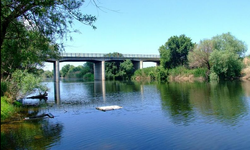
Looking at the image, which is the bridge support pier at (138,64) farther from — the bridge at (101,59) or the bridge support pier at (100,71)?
the bridge support pier at (100,71)

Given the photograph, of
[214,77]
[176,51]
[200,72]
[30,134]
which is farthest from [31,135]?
[176,51]

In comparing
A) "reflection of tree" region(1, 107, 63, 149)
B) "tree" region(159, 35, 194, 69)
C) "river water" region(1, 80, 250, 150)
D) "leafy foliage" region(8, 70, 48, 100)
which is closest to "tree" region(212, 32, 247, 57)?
"tree" region(159, 35, 194, 69)

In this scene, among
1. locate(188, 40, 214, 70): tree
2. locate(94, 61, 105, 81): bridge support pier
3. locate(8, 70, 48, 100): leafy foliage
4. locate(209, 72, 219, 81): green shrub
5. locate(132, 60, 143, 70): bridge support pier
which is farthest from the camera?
locate(132, 60, 143, 70): bridge support pier

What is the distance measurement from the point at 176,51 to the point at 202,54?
16671 mm

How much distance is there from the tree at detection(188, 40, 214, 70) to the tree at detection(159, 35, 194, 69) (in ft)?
41.4

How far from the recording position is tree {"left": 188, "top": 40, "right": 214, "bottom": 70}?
237 ft

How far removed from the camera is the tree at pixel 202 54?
7225cm

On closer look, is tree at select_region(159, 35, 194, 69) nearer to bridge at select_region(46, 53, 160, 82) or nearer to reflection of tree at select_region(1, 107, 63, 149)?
bridge at select_region(46, 53, 160, 82)

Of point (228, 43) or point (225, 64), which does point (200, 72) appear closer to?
point (225, 64)

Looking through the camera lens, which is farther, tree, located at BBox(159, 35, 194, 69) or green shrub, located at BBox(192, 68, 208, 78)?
tree, located at BBox(159, 35, 194, 69)

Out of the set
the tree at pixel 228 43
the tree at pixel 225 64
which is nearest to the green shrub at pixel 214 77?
the tree at pixel 225 64

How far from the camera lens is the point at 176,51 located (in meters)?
88.5

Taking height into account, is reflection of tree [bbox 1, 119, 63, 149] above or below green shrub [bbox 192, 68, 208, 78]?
below

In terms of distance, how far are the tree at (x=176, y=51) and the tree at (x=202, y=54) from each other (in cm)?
1262
